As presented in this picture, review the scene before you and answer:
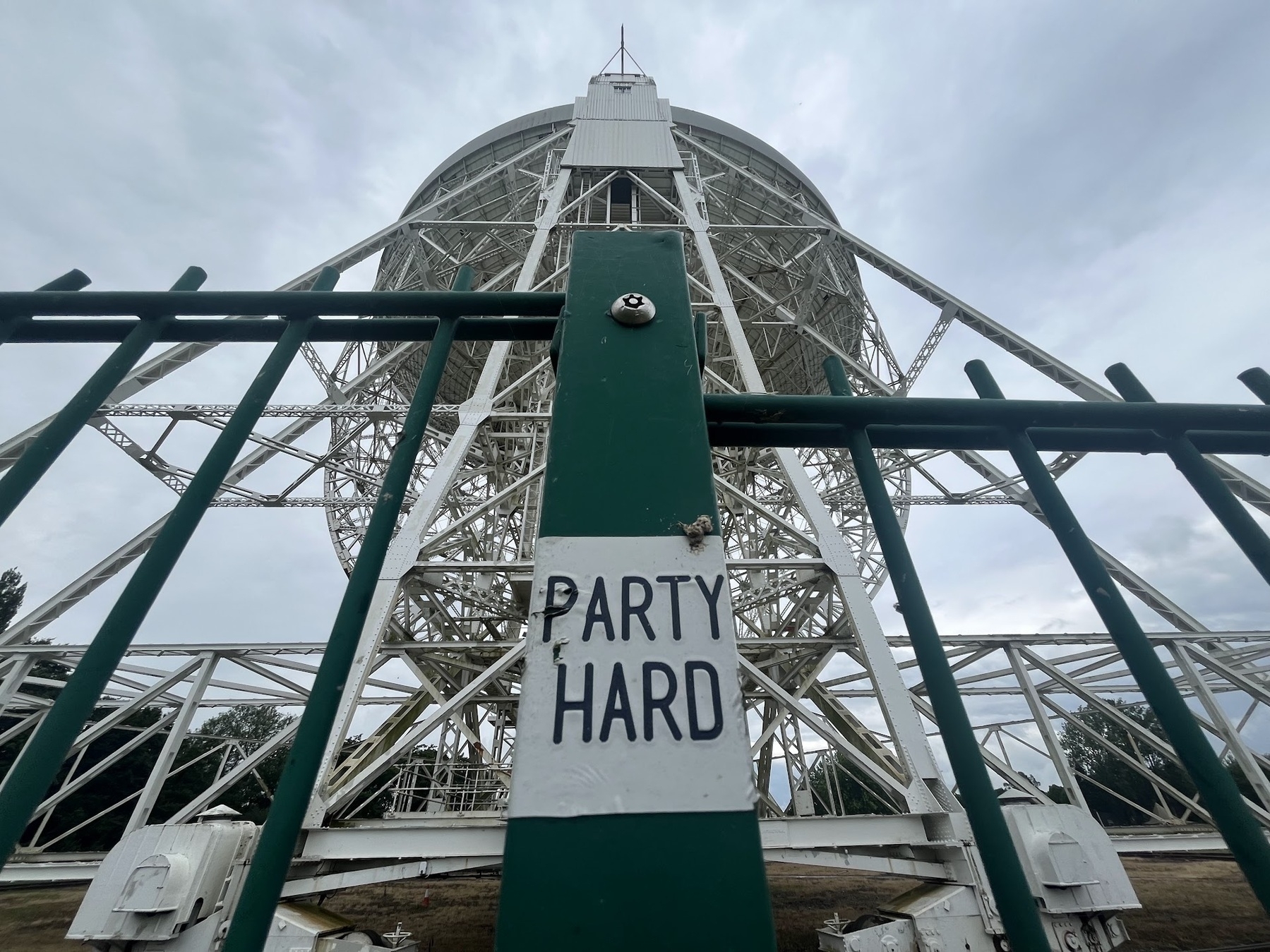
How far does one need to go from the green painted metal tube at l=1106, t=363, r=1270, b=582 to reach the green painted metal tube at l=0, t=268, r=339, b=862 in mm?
2298

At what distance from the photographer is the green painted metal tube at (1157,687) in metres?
1.08

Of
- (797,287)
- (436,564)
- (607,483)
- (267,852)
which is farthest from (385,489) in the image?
(797,287)

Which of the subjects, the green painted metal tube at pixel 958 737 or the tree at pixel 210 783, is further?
the tree at pixel 210 783

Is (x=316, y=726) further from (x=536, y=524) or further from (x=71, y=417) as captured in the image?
(x=536, y=524)

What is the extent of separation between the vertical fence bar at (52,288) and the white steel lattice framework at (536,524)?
162 cm

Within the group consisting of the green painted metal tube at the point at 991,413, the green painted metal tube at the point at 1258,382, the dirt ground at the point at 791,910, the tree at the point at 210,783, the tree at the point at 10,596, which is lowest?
the dirt ground at the point at 791,910

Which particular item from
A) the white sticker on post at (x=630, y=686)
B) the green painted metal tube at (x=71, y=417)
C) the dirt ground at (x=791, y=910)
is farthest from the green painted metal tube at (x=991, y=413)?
the dirt ground at (x=791, y=910)

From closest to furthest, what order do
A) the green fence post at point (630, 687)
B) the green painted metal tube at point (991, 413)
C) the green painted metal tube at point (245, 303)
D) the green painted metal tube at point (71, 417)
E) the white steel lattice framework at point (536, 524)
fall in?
the green fence post at point (630, 687) < the green painted metal tube at point (71, 417) < the green painted metal tube at point (991, 413) < the green painted metal tube at point (245, 303) < the white steel lattice framework at point (536, 524)

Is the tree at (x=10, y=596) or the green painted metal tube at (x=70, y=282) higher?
the tree at (x=10, y=596)

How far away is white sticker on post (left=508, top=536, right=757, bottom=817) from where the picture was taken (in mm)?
1020

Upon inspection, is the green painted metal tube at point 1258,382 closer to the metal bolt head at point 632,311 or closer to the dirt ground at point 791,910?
the metal bolt head at point 632,311

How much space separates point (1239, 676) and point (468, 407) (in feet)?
36.0

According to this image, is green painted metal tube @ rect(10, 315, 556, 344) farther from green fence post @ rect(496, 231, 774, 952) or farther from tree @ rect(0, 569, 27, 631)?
tree @ rect(0, 569, 27, 631)

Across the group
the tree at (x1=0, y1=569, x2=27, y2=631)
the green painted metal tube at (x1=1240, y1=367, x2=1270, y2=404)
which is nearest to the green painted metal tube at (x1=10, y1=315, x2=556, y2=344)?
the green painted metal tube at (x1=1240, y1=367, x2=1270, y2=404)
